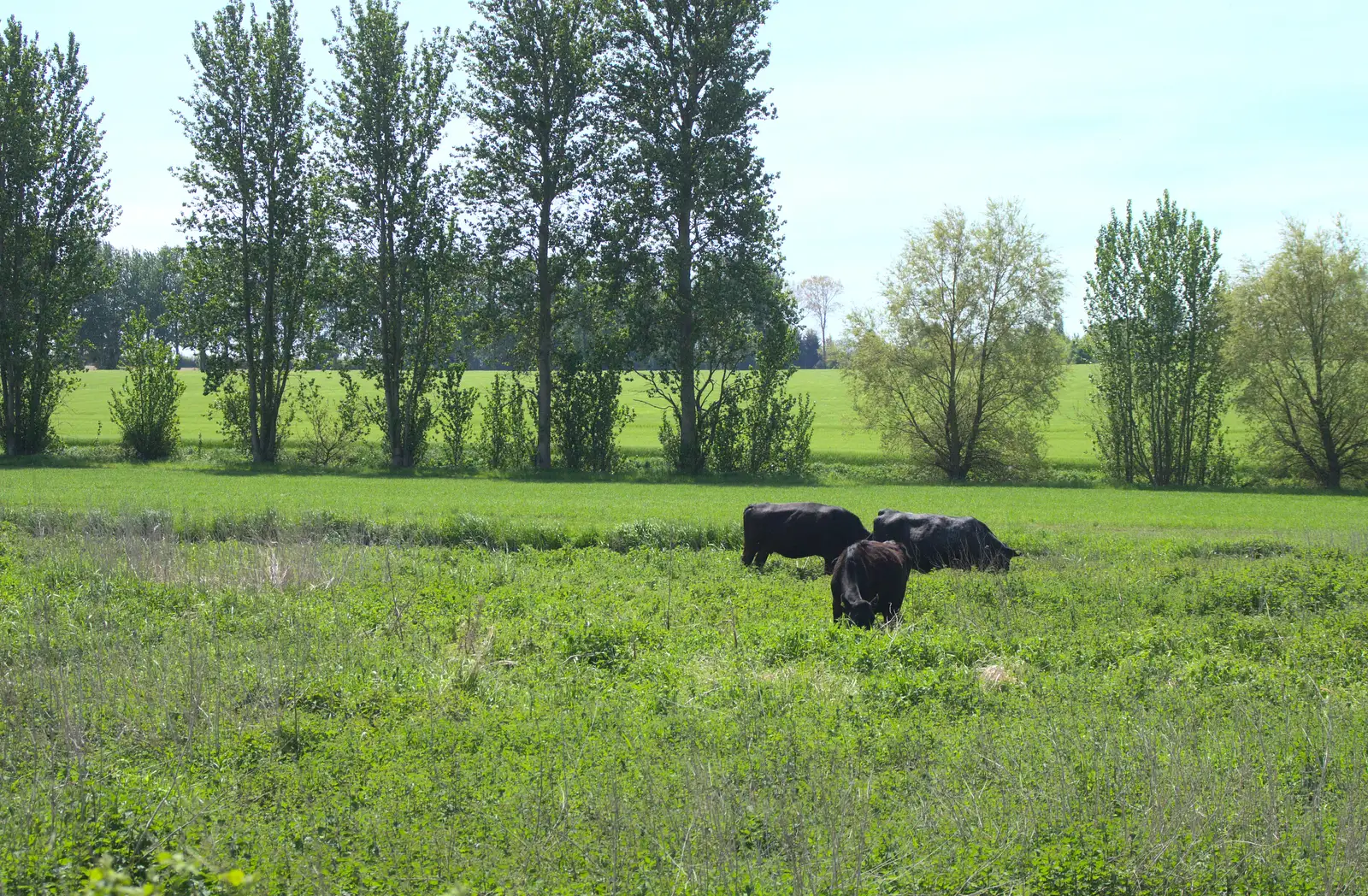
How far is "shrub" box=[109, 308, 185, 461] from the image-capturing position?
1682 inches

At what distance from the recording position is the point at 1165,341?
1661 inches

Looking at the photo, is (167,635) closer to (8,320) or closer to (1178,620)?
(1178,620)

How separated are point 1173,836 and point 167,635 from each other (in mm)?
9726

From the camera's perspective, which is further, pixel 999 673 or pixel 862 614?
pixel 862 614

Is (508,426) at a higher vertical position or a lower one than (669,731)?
higher

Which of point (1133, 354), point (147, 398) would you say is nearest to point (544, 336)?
point (147, 398)

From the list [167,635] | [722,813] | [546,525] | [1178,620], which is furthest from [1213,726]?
[546,525]

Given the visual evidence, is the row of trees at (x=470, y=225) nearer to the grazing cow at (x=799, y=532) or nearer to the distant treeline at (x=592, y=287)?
the distant treeline at (x=592, y=287)

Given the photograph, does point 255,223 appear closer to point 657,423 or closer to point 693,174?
point 693,174

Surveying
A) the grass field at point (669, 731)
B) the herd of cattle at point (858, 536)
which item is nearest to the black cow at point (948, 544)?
the herd of cattle at point (858, 536)

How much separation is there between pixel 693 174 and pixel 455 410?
13754mm

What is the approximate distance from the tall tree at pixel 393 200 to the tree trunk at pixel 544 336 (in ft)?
11.2

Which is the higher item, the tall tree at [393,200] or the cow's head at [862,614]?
the tall tree at [393,200]

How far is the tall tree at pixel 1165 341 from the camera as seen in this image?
137 ft
